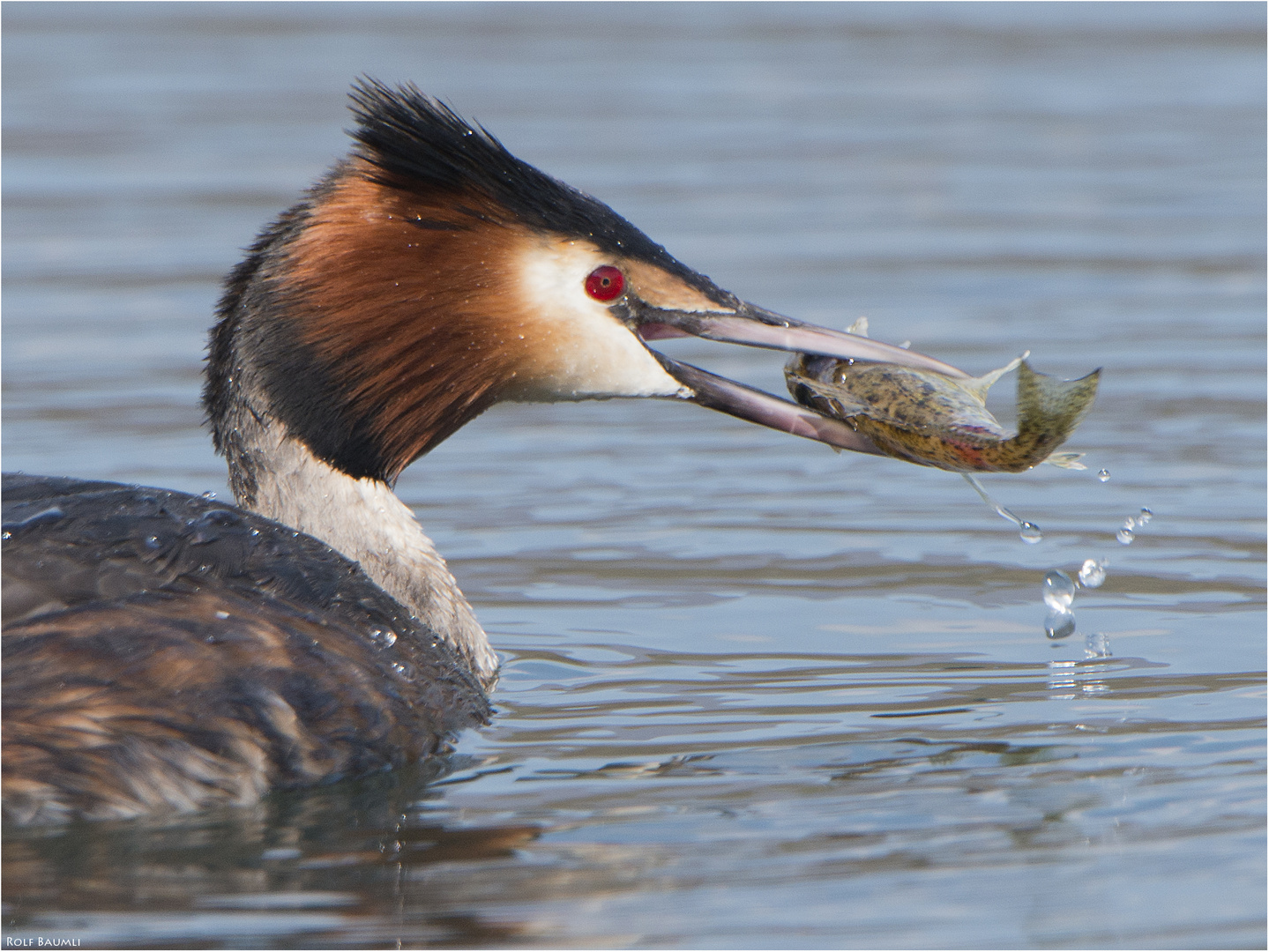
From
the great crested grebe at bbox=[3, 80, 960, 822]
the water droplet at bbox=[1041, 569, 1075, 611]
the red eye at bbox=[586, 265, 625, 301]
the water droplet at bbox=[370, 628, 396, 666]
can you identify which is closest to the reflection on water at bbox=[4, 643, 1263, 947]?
the great crested grebe at bbox=[3, 80, 960, 822]

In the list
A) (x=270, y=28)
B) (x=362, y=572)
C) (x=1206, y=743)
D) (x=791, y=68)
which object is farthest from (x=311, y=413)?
(x=270, y=28)

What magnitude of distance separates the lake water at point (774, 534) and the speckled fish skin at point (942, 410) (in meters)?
0.65

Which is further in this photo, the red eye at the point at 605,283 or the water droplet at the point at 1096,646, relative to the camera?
the water droplet at the point at 1096,646

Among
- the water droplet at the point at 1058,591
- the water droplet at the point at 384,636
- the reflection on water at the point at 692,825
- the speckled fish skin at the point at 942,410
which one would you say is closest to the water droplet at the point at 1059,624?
the water droplet at the point at 1058,591

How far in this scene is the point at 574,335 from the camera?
568 cm

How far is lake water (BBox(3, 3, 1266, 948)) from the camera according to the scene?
14.4 feet

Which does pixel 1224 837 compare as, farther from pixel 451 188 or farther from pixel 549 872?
pixel 451 188

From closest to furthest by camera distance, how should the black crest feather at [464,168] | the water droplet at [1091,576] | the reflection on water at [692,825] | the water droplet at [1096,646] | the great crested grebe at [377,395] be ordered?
the reflection on water at [692,825] < the great crested grebe at [377,395] < the black crest feather at [464,168] < the water droplet at [1096,646] < the water droplet at [1091,576]

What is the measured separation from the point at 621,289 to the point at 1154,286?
221 inches

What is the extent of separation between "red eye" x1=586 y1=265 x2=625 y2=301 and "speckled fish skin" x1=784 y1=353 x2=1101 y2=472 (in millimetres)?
508

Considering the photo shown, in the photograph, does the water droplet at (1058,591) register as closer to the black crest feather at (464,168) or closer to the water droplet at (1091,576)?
the water droplet at (1091,576)

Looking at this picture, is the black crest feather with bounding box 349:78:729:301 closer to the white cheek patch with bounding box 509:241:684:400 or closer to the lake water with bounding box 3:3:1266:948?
the white cheek patch with bounding box 509:241:684:400

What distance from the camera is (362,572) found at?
5.52m

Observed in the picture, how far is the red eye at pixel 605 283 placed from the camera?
563 centimetres
